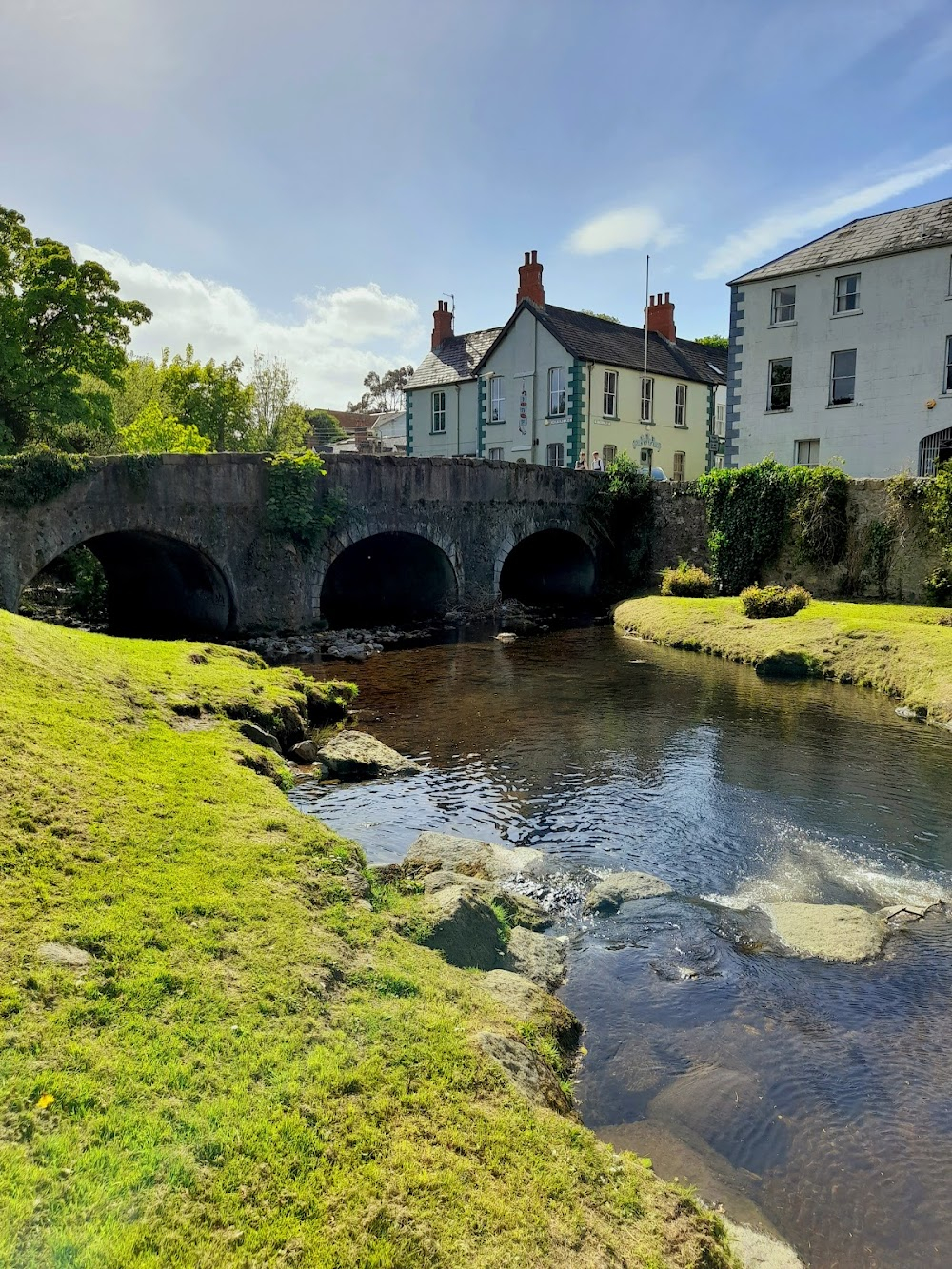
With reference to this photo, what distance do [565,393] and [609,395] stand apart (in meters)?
2.41

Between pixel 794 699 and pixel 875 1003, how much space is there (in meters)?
12.1

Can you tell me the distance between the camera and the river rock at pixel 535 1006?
598 cm

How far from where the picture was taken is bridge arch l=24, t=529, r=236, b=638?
24.7m

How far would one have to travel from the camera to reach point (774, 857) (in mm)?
9945

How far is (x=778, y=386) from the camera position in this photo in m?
34.0

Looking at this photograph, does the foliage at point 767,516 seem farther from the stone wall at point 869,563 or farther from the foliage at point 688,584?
the foliage at point 688,584


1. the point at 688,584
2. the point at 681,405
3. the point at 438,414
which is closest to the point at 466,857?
the point at 688,584

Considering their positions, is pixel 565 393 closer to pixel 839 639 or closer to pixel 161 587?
pixel 161 587

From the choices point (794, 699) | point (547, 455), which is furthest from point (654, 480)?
point (794, 699)

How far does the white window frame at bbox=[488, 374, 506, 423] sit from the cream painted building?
0.17 ft

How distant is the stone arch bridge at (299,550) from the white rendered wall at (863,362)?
7.72 meters

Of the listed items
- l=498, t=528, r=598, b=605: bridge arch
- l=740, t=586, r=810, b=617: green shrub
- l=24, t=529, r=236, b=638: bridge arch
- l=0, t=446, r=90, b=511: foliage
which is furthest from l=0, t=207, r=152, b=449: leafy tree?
l=740, t=586, r=810, b=617: green shrub

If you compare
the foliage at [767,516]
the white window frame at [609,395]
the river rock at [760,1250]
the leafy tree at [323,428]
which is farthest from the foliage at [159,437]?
the leafy tree at [323,428]

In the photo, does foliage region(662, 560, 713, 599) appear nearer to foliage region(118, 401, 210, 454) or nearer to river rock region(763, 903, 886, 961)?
foliage region(118, 401, 210, 454)
